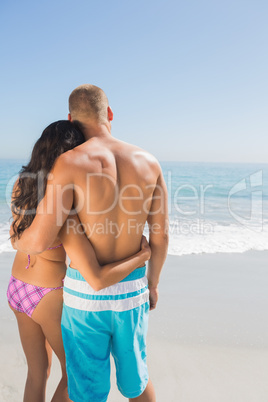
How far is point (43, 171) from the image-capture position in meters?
1.62

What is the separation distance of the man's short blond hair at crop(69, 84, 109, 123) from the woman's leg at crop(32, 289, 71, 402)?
0.98 m

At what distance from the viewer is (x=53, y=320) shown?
5.71ft

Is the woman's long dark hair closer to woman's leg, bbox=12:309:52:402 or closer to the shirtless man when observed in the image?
the shirtless man

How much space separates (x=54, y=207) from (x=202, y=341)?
219 centimetres

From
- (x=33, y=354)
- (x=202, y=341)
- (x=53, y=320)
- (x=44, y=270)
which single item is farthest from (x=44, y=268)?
(x=202, y=341)

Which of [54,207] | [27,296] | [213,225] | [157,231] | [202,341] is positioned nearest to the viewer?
[54,207]

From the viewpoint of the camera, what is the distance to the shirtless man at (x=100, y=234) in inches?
60.4

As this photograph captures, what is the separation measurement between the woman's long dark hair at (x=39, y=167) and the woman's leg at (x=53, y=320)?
15.5 inches

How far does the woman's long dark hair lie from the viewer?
1610 mm

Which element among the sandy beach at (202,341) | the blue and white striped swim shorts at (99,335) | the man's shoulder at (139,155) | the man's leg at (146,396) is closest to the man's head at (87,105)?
the man's shoulder at (139,155)

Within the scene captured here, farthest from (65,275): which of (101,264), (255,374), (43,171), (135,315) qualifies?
(255,374)

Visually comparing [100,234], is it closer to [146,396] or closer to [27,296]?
[27,296]

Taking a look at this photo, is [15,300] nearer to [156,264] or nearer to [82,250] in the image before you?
[82,250]

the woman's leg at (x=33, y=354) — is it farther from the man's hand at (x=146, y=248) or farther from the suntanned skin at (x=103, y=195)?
the man's hand at (x=146, y=248)
